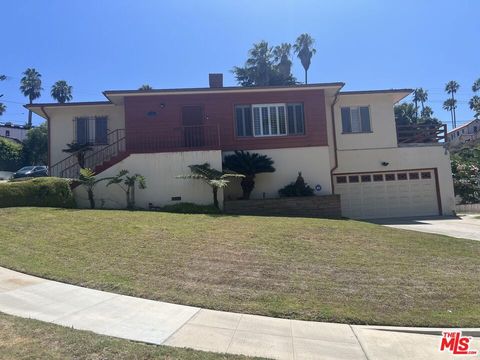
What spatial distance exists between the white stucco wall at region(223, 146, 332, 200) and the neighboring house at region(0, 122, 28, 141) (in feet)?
183

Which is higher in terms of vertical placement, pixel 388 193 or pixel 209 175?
pixel 209 175

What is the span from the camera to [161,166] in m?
16.8

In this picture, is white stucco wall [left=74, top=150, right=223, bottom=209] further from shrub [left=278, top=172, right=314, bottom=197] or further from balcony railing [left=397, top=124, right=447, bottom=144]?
balcony railing [left=397, top=124, right=447, bottom=144]

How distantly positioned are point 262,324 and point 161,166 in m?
12.0

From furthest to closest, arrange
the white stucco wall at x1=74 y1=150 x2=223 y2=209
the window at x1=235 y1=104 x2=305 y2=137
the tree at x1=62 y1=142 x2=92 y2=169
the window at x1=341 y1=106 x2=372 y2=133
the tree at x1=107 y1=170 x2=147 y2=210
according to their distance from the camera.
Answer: the window at x1=341 y1=106 x2=372 y2=133 → the window at x1=235 y1=104 x2=305 y2=137 → the tree at x1=62 y1=142 x2=92 y2=169 → the white stucco wall at x1=74 y1=150 x2=223 y2=209 → the tree at x1=107 y1=170 x2=147 y2=210

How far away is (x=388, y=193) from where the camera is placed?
67.9 ft

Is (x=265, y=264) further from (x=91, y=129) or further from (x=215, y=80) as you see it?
(x=91, y=129)

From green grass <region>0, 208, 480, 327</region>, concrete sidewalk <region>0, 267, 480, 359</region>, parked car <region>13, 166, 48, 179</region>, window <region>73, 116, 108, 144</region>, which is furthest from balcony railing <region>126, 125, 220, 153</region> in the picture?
concrete sidewalk <region>0, 267, 480, 359</region>

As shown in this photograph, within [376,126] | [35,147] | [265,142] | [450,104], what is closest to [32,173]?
[265,142]

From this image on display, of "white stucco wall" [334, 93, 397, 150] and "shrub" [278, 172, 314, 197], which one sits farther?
"white stucco wall" [334, 93, 397, 150]

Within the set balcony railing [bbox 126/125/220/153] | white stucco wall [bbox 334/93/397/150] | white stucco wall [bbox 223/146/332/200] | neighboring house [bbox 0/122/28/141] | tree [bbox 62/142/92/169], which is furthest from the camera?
neighboring house [bbox 0/122/28/141]

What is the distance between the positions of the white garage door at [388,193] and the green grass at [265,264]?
27.1 feet

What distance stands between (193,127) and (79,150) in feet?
17.2

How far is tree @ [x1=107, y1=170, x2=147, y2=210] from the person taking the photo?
629 inches
